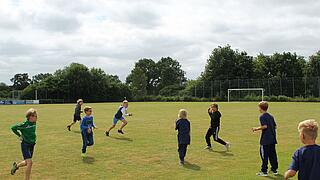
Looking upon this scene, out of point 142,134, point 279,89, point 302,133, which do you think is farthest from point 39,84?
point 302,133

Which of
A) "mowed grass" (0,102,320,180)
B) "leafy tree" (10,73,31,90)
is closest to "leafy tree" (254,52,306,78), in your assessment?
"mowed grass" (0,102,320,180)

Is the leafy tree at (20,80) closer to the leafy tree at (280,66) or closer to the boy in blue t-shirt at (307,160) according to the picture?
the leafy tree at (280,66)

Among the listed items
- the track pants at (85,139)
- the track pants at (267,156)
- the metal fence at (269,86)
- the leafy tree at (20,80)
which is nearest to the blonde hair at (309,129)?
the track pants at (267,156)

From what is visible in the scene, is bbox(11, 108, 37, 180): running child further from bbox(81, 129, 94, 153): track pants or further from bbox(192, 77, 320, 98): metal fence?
bbox(192, 77, 320, 98): metal fence

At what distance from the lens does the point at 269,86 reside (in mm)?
76188

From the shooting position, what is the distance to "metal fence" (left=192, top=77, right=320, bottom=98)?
236 ft

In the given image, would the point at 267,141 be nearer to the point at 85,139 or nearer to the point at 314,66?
the point at 85,139

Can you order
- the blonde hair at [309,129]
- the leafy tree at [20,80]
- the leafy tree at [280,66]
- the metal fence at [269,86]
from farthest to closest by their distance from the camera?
1. the leafy tree at [20,80]
2. the leafy tree at [280,66]
3. the metal fence at [269,86]
4. the blonde hair at [309,129]

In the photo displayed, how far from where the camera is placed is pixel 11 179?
8.95 m

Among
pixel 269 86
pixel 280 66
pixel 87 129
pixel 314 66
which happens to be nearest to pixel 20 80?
pixel 280 66

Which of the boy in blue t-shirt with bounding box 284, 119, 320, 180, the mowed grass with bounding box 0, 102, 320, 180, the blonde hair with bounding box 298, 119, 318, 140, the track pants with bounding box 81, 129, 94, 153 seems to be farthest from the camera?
the track pants with bounding box 81, 129, 94, 153

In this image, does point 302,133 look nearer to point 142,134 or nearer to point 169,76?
point 142,134

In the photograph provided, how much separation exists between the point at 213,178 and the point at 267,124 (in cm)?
184

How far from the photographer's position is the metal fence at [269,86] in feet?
236
